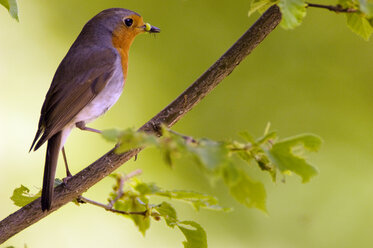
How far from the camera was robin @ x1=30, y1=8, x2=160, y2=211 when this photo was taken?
2.22 m

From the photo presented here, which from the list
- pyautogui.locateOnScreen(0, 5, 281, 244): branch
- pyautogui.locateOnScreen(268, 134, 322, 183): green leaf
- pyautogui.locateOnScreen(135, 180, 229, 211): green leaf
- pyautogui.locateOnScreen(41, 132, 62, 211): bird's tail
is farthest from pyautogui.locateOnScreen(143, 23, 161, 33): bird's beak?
pyautogui.locateOnScreen(268, 134, 322, 183): green leaf

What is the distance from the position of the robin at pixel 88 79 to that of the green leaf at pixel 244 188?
991 millimetres

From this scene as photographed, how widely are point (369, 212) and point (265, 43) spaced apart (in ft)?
4.17

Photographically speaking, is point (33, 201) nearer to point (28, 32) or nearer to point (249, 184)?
point (249, 184)

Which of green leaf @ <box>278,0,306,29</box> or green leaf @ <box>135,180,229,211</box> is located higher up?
green leaf @ <box>278,0,306,29</box>

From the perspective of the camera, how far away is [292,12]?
1217mm

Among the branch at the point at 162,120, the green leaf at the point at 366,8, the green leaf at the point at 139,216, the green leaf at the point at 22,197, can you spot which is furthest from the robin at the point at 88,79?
the green leaf at the point at 366,8

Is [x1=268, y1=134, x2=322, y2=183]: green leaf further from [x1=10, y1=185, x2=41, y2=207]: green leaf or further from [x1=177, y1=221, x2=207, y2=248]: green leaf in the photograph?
[x1=10, y1=185, x2=41, y2=207]: green leaf

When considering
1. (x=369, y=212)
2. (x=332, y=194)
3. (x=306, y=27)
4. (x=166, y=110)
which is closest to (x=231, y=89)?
(x=306, y=27)

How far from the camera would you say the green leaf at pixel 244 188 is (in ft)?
3.25

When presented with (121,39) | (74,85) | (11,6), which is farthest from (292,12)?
(121,39)

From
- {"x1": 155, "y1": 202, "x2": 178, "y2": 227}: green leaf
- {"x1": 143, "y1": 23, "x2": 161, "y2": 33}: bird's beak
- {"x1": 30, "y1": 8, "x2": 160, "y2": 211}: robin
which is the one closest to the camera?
{"x1": 155, "y1": 202, "x2": 178, "y2": 227}: green leaf

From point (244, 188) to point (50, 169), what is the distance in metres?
1.01

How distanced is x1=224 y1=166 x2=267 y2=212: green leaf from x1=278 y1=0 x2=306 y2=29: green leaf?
14.1 inches
